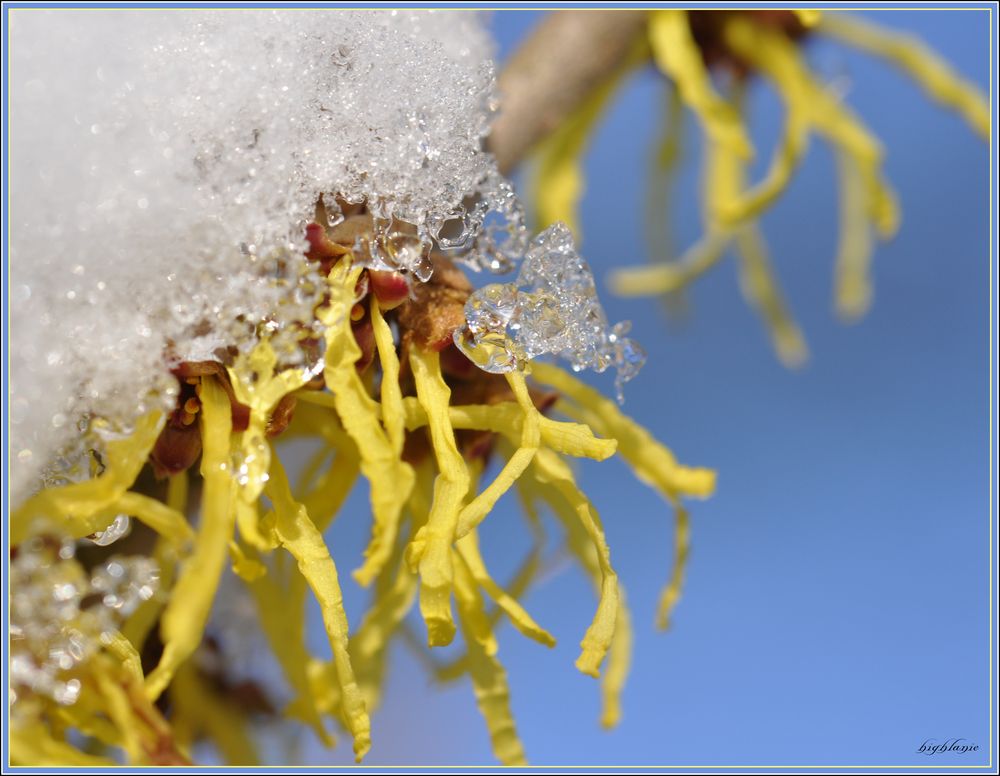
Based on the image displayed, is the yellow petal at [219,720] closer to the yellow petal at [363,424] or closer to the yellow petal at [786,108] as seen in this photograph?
the yellow petal at [363,424]

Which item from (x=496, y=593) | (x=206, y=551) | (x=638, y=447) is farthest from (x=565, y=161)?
(x=206, y=551)

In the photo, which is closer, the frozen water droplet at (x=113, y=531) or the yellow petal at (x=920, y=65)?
the frozen water droplet at (x=113, y=531)

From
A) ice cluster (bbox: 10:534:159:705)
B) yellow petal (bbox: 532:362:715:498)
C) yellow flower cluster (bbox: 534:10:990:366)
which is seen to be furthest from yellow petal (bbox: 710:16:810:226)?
ice cluster (bbox: 10:534:159:705)

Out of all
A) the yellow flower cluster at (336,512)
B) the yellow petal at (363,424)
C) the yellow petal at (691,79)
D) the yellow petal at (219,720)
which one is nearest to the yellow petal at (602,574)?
the yellow flower cluster at (336,512)

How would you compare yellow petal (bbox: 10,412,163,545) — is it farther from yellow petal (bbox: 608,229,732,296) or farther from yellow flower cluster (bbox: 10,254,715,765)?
yellow petal (bbox: 608,229,732,296)

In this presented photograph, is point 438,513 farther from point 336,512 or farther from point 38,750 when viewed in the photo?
point 38,750

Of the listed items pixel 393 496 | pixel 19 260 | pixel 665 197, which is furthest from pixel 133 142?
pixel 665 197

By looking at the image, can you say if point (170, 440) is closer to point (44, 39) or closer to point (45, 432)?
point (45, 432)
